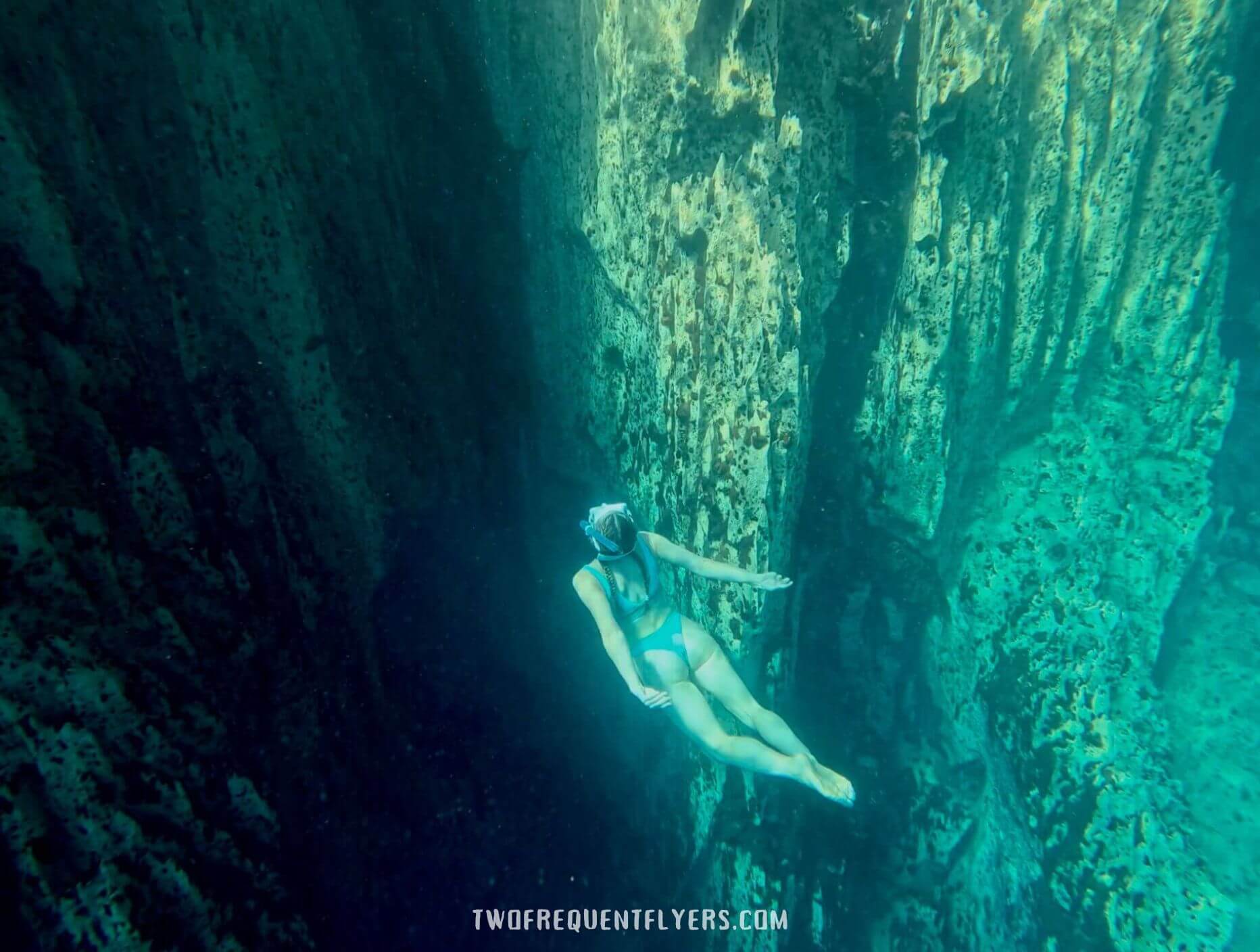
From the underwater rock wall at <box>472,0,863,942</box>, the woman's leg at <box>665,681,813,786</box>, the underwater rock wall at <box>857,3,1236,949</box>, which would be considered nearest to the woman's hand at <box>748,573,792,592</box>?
the underwater rock wall at <box>472,0,863,942</box>

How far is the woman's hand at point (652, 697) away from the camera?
308 centimetres

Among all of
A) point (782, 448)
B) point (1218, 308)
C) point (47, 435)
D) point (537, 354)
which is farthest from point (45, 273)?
point (1218, 308)

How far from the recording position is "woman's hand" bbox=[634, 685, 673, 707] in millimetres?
3084

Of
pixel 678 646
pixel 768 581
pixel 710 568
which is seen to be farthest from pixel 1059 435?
pixel 678 646

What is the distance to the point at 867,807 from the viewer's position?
4.84m

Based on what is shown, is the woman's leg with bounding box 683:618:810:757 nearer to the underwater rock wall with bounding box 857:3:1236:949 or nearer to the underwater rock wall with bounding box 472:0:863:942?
the underwater rock wall with bounding box 472:0:863:942

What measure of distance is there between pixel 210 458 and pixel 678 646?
266cm

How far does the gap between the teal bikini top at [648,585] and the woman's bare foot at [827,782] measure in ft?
4.24

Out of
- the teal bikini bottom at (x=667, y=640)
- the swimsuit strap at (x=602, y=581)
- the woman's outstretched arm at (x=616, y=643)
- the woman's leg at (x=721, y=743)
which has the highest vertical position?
the swimsuit strap at (x=602, y=581)

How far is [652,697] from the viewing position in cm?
308

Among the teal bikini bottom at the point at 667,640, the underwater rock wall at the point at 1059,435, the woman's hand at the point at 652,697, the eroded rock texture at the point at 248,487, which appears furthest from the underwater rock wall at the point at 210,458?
the underwater rock wall at the point at 1059,435

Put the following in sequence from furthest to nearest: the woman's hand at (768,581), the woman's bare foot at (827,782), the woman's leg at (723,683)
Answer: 1. the woman's leg at (723,683)
2. the woman's hand at (768,581)
3. the woman's bare foot at (827,782)

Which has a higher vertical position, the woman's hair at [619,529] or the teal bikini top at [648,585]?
the woman's hair at [619,529]

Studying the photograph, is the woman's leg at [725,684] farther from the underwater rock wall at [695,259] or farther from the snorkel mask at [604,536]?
the snorkel mask at [604,536]
